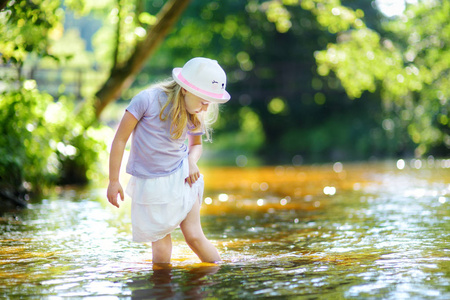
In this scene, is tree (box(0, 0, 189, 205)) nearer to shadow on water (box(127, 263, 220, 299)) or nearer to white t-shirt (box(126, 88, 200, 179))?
white t-shirt (box(126, 88, 200, 179))

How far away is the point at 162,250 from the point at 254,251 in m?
0.90

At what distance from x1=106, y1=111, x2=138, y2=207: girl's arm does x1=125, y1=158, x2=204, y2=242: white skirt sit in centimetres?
17

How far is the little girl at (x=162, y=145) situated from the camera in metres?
4.17

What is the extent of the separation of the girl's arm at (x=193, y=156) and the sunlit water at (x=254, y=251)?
1.93ft

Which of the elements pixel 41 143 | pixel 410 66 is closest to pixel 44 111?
pixel 41 143

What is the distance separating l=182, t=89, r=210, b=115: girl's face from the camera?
4262mm

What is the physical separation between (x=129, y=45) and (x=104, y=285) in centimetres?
1109

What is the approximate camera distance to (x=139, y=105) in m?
4.18

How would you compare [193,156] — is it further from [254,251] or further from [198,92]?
[254,251]

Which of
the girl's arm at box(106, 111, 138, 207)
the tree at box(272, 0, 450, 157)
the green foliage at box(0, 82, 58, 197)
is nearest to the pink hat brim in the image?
the girl's arm at box(106, 111, 138, 207)

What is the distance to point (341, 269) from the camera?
4180 millimetres

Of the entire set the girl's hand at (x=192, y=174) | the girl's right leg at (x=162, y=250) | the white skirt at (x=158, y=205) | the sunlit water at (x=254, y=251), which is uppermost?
the girl's hand at (x=192, y=174)

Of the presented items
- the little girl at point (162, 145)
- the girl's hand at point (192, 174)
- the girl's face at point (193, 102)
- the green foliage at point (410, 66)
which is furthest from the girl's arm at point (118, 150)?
the green foliage at point (410, 66)

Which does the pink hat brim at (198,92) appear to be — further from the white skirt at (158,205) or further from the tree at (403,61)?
the tree at (403,61)
